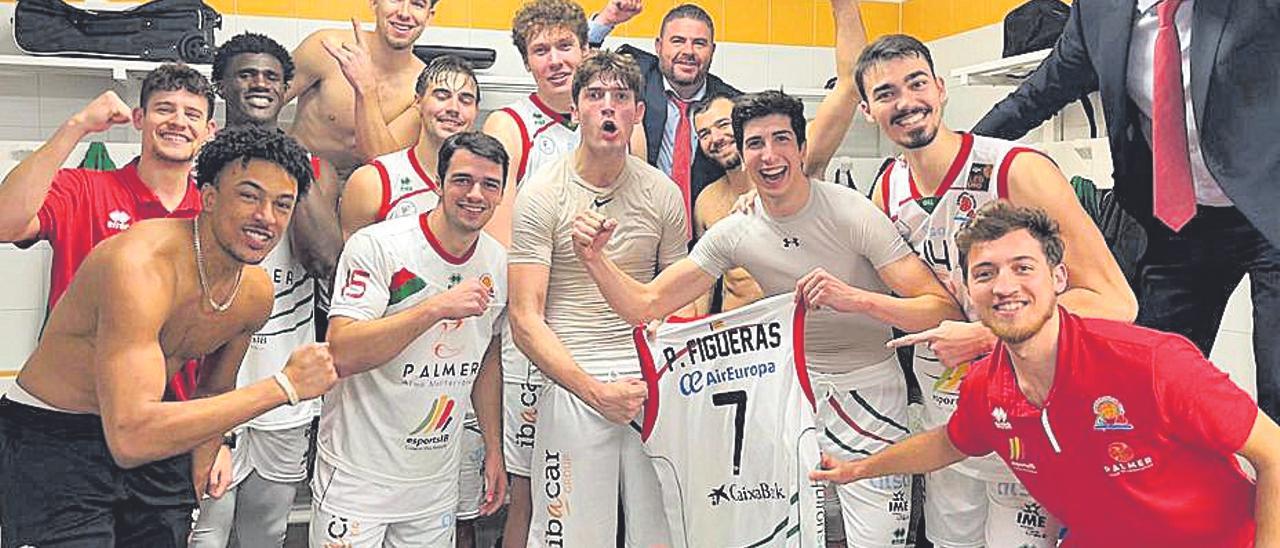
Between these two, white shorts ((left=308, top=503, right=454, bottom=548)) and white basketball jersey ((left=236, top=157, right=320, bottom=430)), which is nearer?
white shorts ((left=308, top=503, right=454, bottom=548))

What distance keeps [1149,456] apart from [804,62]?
402cm

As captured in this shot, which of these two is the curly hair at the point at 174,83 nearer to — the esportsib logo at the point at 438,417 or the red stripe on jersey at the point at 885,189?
the esportsib logo at the point at 438,417

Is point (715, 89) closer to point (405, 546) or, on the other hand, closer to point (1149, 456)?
point (405, 546)

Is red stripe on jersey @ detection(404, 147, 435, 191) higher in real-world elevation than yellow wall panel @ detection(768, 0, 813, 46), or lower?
lower

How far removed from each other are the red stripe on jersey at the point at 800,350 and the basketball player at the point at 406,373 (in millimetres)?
815

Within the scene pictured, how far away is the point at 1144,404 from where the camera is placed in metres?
2.61

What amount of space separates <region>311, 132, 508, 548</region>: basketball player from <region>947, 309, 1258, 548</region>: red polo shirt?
1.43 m

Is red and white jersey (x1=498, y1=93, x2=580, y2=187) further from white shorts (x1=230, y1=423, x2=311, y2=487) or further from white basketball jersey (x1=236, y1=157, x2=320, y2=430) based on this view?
white shorts (x1=230, y1=423, x2=311, y2=487)

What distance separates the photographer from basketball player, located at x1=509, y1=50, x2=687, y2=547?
344 centimetres

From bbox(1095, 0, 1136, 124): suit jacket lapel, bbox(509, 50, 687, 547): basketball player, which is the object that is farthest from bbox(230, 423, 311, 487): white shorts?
bbox(1095, 0, 1136, 124): suit jacket lapel

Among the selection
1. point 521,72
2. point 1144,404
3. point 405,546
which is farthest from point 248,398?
point 521,72

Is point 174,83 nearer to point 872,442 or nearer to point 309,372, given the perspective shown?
point 309,372

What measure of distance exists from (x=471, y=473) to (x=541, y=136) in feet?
3.58

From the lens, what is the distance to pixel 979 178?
318 centimetres
